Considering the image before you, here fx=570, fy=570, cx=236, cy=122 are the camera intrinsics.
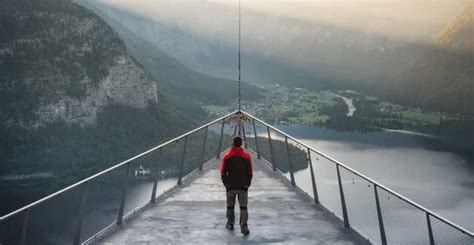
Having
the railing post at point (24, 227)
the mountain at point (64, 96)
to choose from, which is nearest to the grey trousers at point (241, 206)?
the railing post at point (24, 227)

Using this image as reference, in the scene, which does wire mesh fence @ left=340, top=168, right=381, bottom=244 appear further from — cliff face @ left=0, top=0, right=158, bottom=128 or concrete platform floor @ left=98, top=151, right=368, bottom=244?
cliff face @ left=0, top=0, right=158, bottom=128

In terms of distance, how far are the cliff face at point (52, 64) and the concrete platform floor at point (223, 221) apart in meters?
132

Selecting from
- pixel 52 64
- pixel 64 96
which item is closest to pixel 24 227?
pixel 64 96

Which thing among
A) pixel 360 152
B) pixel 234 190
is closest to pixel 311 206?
pixel 234 190

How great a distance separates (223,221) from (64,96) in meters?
139

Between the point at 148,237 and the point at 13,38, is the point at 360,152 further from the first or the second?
the point at 148,237

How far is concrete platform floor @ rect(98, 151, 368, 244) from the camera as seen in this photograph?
807cm

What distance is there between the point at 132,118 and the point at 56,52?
1116 inches

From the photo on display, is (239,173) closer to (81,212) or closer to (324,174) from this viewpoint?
(81,212)

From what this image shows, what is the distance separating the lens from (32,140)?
432 ft

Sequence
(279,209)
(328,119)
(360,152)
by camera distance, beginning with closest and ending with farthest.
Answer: (279,209) < (360,152) < (328,119)

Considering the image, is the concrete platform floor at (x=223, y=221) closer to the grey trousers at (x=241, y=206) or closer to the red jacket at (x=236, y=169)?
the grey trousers at (x=241, y=206)

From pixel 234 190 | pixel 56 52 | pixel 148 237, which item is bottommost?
pixel 148 237

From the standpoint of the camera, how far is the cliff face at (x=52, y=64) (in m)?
136
